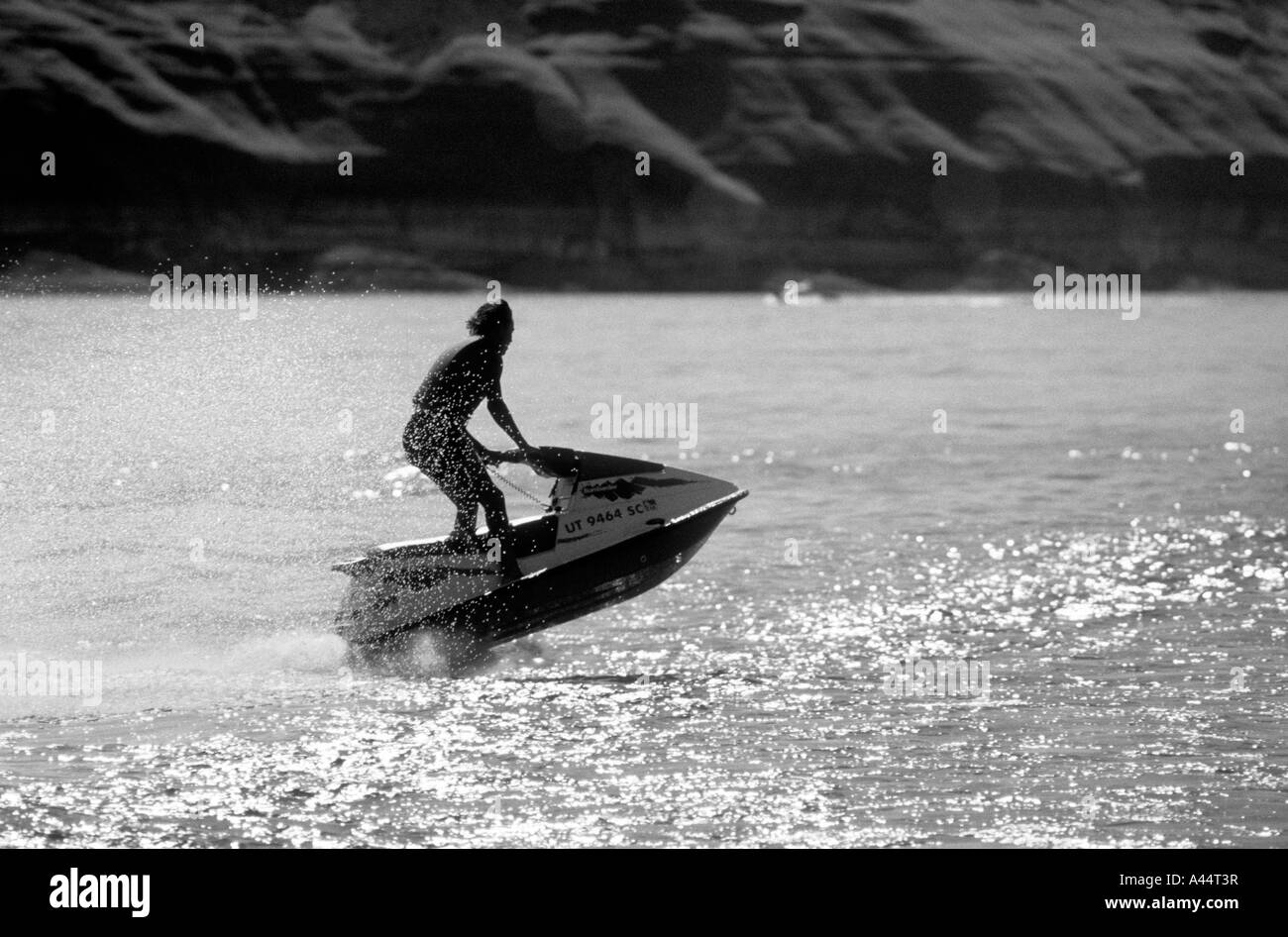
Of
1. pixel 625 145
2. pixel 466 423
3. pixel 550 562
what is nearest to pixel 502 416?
pixel 466 423

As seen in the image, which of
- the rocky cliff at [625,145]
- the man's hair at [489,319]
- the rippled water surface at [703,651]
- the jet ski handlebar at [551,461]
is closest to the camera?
the rippled water surface at [703,651]

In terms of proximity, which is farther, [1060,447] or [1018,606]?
[1060,447]

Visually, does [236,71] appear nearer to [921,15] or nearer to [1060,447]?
[921,15]

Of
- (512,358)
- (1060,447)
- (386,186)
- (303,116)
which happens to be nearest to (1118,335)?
(512,358)

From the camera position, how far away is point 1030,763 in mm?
8586

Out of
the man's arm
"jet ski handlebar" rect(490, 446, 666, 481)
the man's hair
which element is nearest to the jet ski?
"jet ski handlebar" rect(490, 446, 666, 481)

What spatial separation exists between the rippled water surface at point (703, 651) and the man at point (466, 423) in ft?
3.01

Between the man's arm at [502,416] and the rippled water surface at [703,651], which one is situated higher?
the man's arm at [502,416]

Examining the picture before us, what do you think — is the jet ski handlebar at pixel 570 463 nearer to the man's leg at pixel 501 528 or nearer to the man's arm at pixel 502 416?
the man's arm at pixel 502 416

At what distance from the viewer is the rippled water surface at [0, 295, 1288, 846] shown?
7.82 metres

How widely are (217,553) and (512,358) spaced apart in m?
30.5

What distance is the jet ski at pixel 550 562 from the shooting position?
10570 mm

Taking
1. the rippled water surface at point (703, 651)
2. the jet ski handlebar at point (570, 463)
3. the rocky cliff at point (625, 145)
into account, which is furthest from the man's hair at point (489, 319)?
the rocky cliff at point (625, 145)

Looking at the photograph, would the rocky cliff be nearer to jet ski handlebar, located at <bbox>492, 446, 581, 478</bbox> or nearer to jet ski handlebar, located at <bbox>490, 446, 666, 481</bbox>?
jet ski handlebar, located at <bbox>490, 446, 666, 481</bbox>
